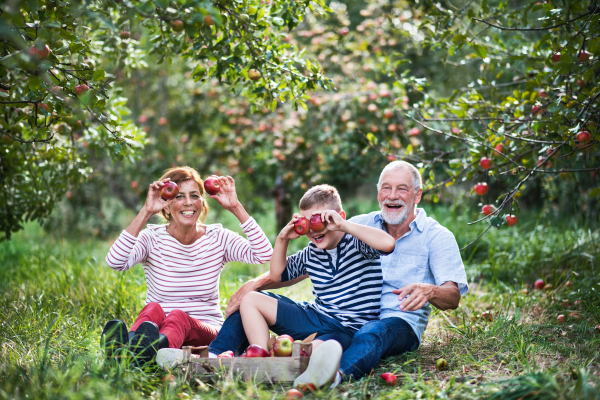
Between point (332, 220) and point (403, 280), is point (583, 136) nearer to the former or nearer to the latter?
point (403, 280)

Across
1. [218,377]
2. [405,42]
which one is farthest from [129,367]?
[405,42]

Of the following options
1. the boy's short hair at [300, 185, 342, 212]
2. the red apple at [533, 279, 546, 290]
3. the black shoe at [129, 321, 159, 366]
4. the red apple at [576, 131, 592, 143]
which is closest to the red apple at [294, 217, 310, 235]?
the boy's short hair at [300, 185, 342, 212]

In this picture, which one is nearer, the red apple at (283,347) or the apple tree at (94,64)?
the apple tree at (94,64)

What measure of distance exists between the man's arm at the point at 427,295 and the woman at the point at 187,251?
86 cm

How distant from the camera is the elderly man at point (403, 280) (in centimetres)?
266

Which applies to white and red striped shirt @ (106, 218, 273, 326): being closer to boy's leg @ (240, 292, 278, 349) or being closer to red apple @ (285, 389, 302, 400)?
boy's leg @ (240, 292, 278, 349)

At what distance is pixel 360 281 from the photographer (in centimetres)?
287

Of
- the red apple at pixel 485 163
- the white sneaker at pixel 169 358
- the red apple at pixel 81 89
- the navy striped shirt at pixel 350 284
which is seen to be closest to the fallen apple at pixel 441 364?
the navy striped shirt at pixel 350 284

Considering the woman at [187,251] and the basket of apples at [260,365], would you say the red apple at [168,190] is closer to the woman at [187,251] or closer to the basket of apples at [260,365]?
the woman at [187,251]

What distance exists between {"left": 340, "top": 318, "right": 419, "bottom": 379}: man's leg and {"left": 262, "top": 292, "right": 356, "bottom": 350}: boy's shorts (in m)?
0.16

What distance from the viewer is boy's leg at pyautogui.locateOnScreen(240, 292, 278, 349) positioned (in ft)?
9.07

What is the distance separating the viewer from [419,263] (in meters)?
3.03

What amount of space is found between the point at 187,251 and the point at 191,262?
0.24 ft

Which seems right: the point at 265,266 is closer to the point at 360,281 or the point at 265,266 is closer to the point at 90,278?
the point at 90,278
